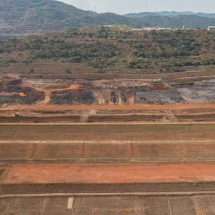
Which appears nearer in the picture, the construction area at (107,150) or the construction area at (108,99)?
the construction area at (107,150)

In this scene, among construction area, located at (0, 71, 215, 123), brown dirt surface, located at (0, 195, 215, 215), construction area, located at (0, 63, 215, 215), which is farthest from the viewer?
construction area, located at (0, 71, 215, 123)

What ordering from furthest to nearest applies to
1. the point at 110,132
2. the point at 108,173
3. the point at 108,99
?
the point at 108,99, the point at 110,132, the point at 108,173

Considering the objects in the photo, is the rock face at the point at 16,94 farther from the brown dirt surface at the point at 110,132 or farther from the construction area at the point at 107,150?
the brown dirt surface at the point at 110,132

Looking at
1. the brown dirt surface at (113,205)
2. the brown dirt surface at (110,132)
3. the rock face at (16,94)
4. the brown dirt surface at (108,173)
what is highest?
the brown dirt surface at (113,205)

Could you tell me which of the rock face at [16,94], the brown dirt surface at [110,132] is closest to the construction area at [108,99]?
the rock face at [16,94]

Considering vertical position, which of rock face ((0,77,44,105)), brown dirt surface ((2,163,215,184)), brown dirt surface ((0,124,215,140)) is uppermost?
brown dirt surface ((2,163,215,184))

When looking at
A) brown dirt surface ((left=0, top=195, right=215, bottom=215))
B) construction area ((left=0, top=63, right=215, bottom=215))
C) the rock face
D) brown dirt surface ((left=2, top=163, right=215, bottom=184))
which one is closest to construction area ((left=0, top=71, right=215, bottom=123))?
the rock face

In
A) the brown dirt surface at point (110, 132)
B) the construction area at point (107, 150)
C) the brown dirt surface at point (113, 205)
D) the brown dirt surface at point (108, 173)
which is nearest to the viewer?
the brown dirt surface at point (113, 205)

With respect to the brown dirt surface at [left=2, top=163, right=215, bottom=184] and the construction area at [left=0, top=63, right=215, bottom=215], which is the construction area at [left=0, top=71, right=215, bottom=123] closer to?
the construction area at [left=0, top=63, right=215, bottom=215]

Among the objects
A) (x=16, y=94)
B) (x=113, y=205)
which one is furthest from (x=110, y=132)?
(x=16, y=94)

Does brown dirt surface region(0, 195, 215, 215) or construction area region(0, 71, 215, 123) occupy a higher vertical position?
brown dirt surface region(0, 195, 215, 215)

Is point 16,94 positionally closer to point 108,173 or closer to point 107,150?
point 107,150

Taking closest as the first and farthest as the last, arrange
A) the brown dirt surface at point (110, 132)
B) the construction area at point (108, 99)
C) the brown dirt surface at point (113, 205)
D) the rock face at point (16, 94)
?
the brown dirt surface at point (113, 205) → the brown dirt surface at point (110, 132) → the construction area at point (108, 99) → the rock face at point (16, 94)
